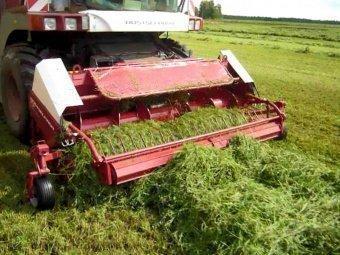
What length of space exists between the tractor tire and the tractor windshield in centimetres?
86

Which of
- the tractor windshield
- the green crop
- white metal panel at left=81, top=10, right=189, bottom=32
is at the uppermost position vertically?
the tractor windshield

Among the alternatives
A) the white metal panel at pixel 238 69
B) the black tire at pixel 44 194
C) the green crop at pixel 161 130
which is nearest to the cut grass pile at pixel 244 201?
the green crop at pixel 161 130

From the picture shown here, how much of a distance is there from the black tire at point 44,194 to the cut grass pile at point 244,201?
2.08 feet

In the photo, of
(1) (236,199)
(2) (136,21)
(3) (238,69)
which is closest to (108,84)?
(2) (136,21)

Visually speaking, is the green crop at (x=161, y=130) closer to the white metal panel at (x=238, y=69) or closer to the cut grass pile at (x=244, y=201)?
the cut grass pile at (x=244, y=201)

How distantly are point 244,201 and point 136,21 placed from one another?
2.49 metres

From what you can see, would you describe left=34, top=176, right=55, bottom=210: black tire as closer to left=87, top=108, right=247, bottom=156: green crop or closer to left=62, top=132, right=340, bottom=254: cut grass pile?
left=62, top=132, right=340, bottom=254: cut grass pile

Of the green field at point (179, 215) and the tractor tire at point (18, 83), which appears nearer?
the green field at point (179, 215)

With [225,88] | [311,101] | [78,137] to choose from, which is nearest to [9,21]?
[78,137]

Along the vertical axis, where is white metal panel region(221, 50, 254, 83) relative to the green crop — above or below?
above

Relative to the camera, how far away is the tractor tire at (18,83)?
4.48 m

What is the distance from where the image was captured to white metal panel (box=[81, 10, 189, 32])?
14.8 feet

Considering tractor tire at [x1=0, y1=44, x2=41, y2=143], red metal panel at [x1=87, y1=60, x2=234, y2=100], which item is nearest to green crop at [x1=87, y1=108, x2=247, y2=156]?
red metal panel at [x1=87, y1=60, x2=234, y2=100]

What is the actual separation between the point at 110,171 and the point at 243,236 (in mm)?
1094
